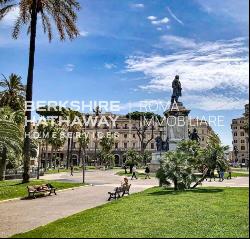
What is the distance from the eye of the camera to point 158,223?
9836 mm

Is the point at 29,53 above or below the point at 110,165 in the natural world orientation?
above

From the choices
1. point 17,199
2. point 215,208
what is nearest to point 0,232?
point 215,208

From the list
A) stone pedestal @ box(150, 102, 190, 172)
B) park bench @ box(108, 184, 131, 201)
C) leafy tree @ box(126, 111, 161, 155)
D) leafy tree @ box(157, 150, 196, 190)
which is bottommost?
park bench @ box(108, 184, 131, 201)

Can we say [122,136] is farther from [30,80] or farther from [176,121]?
[30,80]

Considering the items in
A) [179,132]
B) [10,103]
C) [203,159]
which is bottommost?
[203,159]

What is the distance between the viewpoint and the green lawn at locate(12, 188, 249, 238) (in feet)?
28.1

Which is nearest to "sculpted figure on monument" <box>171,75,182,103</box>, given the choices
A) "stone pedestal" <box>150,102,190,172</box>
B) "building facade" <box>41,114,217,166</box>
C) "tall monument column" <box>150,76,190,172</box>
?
"tall monument column" <box>150,76,190,172</box>

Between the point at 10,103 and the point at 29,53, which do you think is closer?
the point at 29,53

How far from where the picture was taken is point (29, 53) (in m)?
26.6

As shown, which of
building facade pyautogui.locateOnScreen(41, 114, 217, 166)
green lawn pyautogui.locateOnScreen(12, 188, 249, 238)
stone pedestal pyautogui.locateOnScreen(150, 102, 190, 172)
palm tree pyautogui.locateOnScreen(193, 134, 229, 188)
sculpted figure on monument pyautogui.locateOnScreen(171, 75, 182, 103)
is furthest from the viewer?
building facade pyautogui.locateOnScreen(41, 114, 217, 166)

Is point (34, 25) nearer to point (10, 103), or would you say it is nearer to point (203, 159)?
point (203, 159)

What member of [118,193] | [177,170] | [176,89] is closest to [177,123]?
[176,89]

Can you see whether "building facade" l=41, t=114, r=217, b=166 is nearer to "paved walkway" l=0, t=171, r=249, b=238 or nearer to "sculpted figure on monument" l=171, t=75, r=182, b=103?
"sculpted figure on monument" l=171, t=75, r=182, b=103

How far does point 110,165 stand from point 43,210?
7020cm
